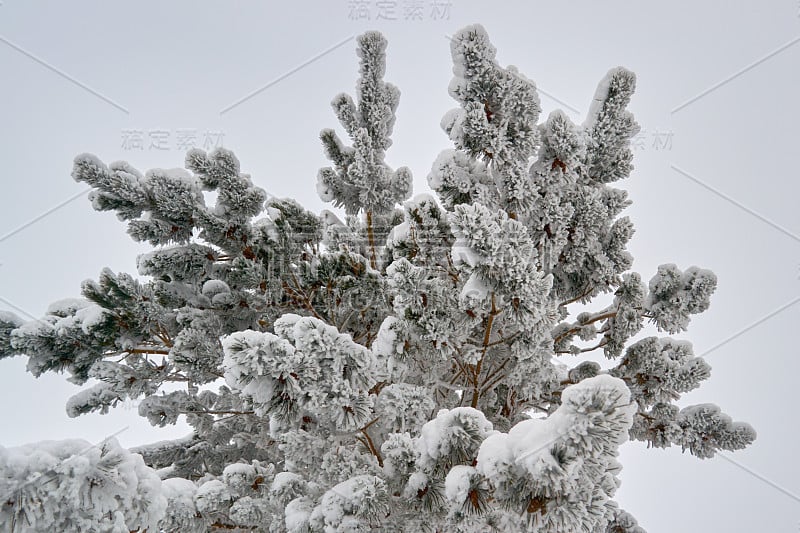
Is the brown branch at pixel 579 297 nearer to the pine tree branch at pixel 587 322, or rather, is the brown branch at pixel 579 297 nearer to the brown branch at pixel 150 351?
the pine tree branch at pixel 587 322

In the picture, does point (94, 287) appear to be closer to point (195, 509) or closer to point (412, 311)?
point (195, 509)

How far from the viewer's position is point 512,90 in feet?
9.12

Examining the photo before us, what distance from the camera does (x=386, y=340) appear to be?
2.51m

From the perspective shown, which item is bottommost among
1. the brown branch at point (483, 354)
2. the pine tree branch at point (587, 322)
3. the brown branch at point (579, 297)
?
the brown branch at point (483, 354)

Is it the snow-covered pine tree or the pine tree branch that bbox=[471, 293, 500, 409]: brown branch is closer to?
the snow-covered pine tree

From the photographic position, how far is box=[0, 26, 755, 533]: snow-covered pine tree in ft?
5.80

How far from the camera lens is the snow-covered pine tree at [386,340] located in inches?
69.6

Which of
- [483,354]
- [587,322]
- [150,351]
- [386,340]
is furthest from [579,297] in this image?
[150,351]

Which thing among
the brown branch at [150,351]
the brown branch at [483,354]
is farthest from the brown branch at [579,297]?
the brown branch at [150,351]

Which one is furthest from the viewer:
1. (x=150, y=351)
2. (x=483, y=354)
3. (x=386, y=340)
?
(x=150, y=351)

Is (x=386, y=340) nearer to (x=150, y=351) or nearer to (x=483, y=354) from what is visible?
(x=483, y=354)

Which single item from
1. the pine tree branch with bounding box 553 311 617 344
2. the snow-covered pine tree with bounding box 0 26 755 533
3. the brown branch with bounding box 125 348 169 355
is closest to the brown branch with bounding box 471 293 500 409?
the snow-covered pine tree with bounding box 0 26 755 533

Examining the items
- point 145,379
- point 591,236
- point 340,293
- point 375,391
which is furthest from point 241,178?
point 591,236

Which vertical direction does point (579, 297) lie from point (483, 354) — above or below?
above
